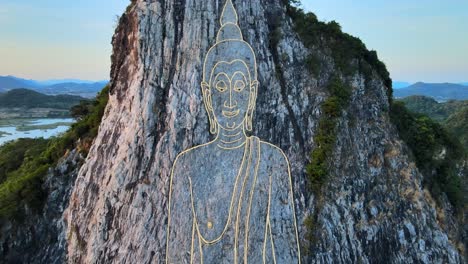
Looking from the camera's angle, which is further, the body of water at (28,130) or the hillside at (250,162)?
the body of water at (28,130)

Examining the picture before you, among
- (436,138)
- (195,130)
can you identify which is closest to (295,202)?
(195,130)

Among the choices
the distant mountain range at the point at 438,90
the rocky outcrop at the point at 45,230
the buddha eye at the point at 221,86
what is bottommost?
→ the rocky outcrop at the point at 45,230

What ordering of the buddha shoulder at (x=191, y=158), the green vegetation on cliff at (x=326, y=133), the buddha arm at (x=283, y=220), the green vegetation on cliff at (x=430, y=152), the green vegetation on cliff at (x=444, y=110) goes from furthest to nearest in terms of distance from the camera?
the green vegetation on cliff at (x=444, y=110), the green vegetation on cliff at (x=430, y=152), the green vegetation on cliff at (x=326, y=133), the buddha arm at (x=283, y=220), the buddha shoulder at (x=191, y=158)

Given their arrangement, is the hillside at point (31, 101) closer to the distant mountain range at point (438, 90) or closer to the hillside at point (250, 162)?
the hillside at point (250, 162)

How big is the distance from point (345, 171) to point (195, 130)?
19.5ft

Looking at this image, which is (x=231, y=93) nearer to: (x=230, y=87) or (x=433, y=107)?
(x=230, y=87)

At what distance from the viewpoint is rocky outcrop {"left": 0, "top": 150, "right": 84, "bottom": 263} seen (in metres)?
14.7

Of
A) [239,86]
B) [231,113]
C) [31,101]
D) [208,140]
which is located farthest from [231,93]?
[31,101]

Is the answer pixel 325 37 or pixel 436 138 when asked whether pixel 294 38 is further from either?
pixel 436 138

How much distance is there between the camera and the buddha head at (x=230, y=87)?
1141 cm

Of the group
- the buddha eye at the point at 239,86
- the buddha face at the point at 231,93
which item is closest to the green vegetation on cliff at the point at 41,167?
the buddha face at the point at 231,93

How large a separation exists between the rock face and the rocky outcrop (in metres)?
0.88

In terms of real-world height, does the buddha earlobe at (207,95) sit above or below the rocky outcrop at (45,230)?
above

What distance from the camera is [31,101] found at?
88688 millimetres
